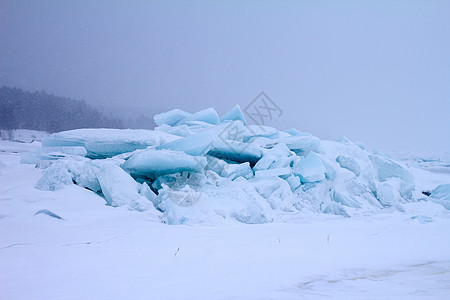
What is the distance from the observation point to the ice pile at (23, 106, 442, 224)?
4238 millimetres

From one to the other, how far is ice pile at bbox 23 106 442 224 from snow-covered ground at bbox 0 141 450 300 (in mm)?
338

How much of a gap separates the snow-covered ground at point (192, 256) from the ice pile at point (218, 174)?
34 centimetres

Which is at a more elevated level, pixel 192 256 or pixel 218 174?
pixel 192 256

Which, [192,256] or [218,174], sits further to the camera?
[218,174]

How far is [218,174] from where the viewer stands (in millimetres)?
5570

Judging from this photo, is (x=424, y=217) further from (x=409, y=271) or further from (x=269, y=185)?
(x=409, y=271)

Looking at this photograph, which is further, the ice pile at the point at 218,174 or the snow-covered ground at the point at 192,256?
the ice pile at the point at 218,174

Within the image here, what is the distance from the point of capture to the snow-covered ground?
1711 mm

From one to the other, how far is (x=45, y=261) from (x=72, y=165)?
2796 millimetres

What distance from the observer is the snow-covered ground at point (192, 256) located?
171cm

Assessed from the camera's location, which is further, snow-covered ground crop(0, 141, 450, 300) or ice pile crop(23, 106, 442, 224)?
ice pile crop(23, 106, 442, 224)

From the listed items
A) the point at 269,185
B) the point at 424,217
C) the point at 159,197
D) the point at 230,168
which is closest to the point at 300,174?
the point at 269,185

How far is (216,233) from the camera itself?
11.0 ft

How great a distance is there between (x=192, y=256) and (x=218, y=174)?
308 cm
